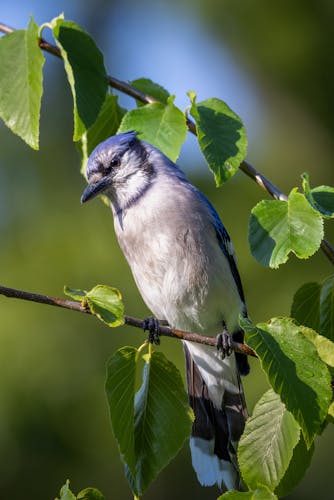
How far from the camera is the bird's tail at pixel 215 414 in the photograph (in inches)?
121

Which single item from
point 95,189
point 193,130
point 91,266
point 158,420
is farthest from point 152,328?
point 91,266

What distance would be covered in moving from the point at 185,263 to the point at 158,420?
1206mm

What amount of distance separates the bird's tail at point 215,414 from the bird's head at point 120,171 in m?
0.79

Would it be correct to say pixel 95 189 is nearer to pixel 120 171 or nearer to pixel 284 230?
pixel 120 171

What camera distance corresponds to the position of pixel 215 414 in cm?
344

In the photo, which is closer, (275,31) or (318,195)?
(318,195)

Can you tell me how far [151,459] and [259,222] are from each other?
0.67 meters

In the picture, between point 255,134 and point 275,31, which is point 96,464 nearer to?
point 255,134

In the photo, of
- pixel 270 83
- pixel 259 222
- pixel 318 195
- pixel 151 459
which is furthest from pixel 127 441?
pixel 270 83

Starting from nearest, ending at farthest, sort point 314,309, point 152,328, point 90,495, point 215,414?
point 90,495 < point 314,309 < point 152,328 < point 215,414

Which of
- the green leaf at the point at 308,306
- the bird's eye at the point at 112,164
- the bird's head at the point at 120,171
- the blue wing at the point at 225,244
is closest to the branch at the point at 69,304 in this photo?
the green leaf at the point at 308,306

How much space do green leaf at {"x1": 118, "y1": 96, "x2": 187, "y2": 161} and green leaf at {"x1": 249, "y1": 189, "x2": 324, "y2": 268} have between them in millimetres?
410

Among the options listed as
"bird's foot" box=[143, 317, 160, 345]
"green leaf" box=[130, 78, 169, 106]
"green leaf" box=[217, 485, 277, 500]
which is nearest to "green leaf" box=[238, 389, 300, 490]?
"green leaf" box=[217, 485, 277, 500]

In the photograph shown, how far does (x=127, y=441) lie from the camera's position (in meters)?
2.11
